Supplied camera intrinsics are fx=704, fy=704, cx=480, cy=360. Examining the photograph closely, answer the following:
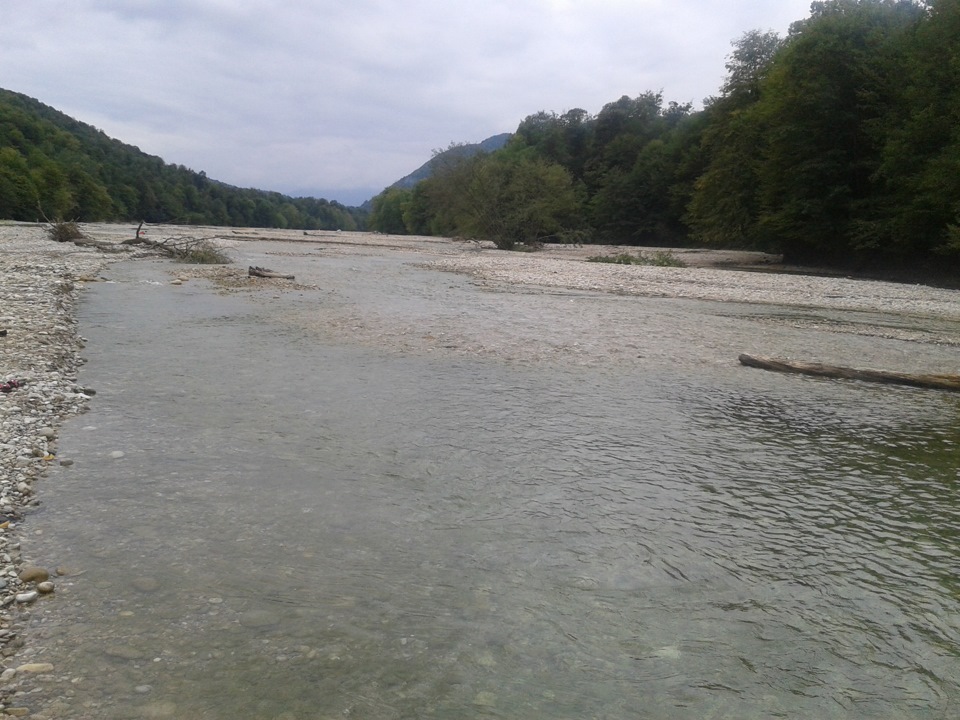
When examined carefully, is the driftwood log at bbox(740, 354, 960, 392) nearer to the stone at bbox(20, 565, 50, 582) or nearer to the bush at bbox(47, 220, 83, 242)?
the stone at bbox(20, 565, 50, 582)

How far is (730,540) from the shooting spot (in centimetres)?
563

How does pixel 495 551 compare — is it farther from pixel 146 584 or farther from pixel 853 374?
pixel 853 374

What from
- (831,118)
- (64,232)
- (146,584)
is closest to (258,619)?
(146,584)

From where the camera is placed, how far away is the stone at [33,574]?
14.9 feet

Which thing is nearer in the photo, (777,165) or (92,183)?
(777,165)

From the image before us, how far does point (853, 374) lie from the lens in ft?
38.2

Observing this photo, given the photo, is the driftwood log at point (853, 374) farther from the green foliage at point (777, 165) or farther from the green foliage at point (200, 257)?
the green foliage at point (200, 257)

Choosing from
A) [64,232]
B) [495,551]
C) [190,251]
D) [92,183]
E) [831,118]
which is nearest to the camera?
[495,551]

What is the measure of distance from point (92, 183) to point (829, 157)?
103193 mm

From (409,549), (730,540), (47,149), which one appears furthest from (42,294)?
(47,149)

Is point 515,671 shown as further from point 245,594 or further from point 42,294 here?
point 42,294

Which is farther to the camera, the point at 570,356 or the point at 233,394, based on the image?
the point at 570,356

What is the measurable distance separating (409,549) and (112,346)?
9631 millimetres

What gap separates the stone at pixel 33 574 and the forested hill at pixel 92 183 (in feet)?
189
